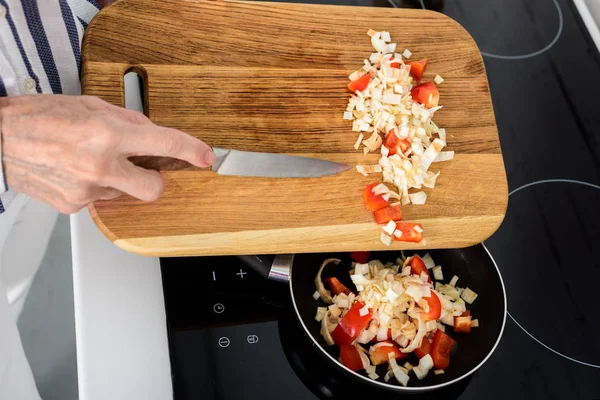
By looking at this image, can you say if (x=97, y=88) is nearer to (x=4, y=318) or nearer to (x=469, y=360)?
(x=4, y=318)

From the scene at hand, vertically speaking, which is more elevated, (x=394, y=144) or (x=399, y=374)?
(x=394, y=144)

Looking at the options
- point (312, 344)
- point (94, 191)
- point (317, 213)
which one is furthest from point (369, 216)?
point (94, 191)

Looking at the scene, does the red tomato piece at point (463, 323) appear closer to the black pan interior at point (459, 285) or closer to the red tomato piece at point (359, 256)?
the black pan interior at point (459, 285)

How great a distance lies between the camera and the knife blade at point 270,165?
1045 millimetres

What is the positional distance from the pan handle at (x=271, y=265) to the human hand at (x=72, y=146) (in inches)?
11.5

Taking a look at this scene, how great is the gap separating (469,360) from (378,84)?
0.55 m

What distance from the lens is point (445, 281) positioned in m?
1.16

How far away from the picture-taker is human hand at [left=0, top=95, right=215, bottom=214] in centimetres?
81

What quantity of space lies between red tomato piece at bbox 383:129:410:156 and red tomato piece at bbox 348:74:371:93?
0.37 ft

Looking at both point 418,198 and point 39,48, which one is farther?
point 418,198

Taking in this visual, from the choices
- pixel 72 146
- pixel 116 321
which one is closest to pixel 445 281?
pixel 116 321

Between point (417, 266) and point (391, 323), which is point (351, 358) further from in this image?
point (417, 266)

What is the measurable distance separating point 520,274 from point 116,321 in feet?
2.57

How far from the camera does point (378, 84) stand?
3.90ft
